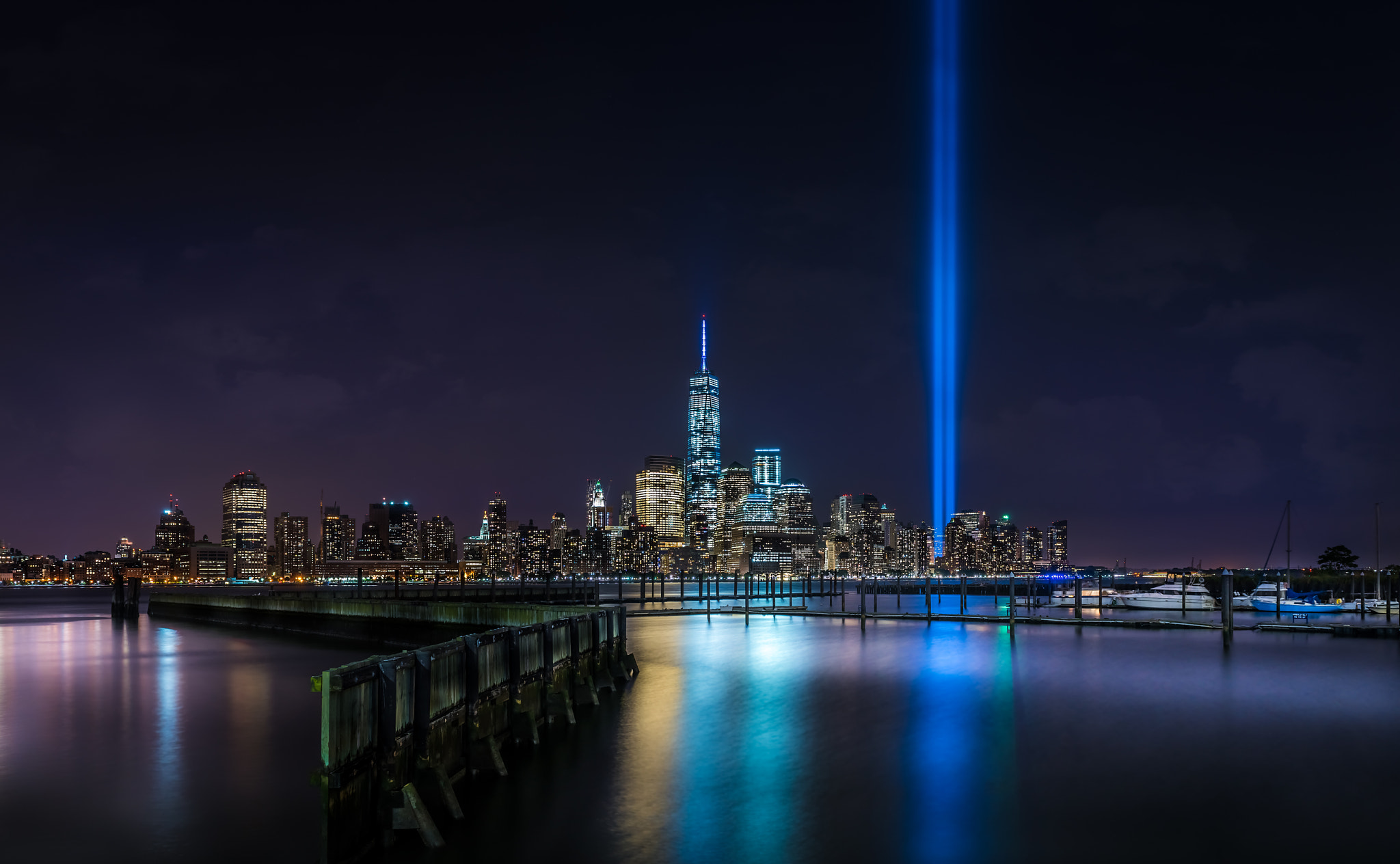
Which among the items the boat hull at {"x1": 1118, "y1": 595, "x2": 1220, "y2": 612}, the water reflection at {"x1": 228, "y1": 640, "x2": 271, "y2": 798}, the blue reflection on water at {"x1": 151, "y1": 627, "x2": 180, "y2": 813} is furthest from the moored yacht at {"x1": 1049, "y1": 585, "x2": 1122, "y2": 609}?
the blue reflection on water at {"x1": 151, "y1": 627, "x2": 180, "y2": 813}

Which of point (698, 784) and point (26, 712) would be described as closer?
point (698, 784)

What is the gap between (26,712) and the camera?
25172 millimetres

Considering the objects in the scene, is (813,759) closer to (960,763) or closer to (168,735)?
(960,763)

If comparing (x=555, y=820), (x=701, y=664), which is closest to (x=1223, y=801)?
(x=555, y=820)

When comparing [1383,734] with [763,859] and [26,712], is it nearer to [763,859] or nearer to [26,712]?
[763,859]

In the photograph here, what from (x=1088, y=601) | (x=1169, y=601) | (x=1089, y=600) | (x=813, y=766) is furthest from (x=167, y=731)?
(x=1089, y=600)

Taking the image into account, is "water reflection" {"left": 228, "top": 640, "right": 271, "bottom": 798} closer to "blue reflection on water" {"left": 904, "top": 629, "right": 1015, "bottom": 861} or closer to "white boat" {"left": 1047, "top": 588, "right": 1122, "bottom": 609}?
"blue reflection on water" {"left": 904, "top": 629, "right": 1015, "bottom": 861}

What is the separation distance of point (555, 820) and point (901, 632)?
1405 inches

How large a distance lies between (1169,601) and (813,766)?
67.6 m

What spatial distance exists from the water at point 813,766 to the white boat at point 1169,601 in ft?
140

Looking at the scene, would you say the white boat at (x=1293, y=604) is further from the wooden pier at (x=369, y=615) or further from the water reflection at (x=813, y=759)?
the wooden pier at (x=369, y=615)

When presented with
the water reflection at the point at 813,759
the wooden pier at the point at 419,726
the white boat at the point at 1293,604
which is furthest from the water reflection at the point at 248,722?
the white boat at the point at 1293,604

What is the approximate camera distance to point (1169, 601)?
247 ft

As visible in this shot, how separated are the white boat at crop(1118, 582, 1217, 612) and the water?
4257 centimetres
